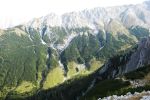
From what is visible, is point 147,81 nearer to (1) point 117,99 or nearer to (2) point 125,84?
(2) point 125,84

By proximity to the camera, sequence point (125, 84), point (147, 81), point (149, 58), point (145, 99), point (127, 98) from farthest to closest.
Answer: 1. point (149, 58)
2. point (125, 84)
3. point (147, 81)
4. point (127, 98)
5. point (145, 99)

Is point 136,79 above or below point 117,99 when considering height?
below

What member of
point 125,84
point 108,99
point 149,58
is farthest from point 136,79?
point 149,58

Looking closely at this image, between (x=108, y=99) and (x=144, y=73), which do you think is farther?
(x=144, y=73)

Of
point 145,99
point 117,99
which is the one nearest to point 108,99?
point 117,99

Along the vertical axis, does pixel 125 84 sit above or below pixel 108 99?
below

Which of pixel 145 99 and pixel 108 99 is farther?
pixel 108 99

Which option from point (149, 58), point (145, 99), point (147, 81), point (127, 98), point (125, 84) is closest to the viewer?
point (145, 99)

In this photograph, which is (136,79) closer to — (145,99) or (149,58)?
(145,99)

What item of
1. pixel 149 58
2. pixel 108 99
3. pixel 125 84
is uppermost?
pixel 108 99
